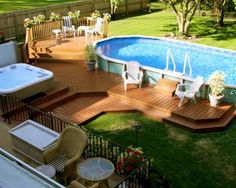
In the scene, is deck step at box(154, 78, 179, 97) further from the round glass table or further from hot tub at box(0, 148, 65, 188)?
hot tub at box(0, 148, 65, 188)

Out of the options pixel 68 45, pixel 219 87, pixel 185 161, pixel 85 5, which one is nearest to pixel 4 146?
pixel 185 161

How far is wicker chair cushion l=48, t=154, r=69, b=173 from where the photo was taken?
7.32m

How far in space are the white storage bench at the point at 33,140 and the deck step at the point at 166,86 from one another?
5181 millimetres

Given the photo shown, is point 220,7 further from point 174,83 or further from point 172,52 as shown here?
point 174,83

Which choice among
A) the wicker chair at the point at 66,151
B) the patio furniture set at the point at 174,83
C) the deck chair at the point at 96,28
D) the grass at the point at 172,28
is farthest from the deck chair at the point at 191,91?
the deck chair at the point at 96,28

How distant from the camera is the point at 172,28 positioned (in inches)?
858

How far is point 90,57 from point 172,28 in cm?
949

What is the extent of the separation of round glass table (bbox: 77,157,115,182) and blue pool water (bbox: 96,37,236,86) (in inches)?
349

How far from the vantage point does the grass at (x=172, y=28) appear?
19.3 meters

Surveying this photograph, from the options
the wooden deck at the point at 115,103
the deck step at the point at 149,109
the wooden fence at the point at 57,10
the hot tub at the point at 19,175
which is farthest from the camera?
the wooden fence at the point at 57,10

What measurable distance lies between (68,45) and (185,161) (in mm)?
9785

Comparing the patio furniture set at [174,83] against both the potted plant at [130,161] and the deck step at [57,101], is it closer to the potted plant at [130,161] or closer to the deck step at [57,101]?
the deck step at [57,101]

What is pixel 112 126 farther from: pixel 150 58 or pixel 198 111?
pixel 150 58

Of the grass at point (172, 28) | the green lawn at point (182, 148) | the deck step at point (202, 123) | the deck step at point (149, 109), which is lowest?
the green lawn at point (182, 148)
